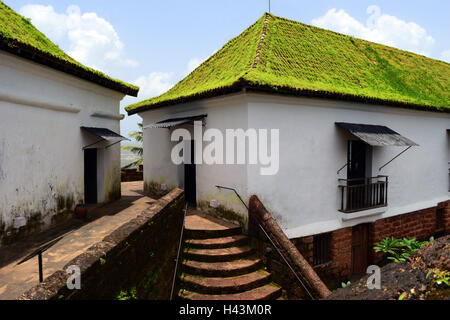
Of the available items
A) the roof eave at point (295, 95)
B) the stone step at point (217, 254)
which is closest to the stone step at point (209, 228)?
the stone step at point (217, 254)

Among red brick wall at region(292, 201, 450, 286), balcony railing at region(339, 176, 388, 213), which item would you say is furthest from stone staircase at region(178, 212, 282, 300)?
balcony railing at region(339, 176, 388, 213)

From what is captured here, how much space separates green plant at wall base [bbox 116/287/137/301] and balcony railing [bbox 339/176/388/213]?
6598mm

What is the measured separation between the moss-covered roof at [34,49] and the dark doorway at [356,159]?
7.72 meters

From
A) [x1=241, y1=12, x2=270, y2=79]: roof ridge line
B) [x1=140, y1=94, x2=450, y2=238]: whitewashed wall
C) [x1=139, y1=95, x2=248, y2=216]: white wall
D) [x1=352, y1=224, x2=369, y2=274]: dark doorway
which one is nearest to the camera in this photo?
[x1=140, y1=94, x2=450, y2=238]: whitewashed wall

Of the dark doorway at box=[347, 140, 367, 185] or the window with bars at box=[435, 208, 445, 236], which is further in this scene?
the window with bars at box=[435, 208, 445, 236]

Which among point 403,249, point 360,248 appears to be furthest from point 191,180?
point 403,249

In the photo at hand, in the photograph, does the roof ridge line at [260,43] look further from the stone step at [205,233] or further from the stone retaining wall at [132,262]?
the stone step at [205,233]

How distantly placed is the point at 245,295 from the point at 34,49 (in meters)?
6.92

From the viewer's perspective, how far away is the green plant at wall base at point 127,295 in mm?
4268

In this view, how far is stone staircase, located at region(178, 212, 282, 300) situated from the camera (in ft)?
20.7

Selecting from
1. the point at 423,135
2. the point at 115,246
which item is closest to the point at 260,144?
the point at 115,246

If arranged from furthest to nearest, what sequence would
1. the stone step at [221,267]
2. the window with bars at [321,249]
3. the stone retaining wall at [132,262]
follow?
the window with bars at [321,249]
the stone step at [221,267]
the stone retaining wall at [132,262]

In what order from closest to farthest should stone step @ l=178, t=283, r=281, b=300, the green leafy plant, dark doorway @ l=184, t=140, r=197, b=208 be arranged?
the green leafy plant → stone step @ l=178, t=283, r=281, b=300 → dark doorway @ l=184, t=140, r=197, b=208

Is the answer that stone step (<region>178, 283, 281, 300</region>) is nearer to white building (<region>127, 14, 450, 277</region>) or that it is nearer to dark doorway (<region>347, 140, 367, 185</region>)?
white building (<region>127, 14, 450, 277</region>)
